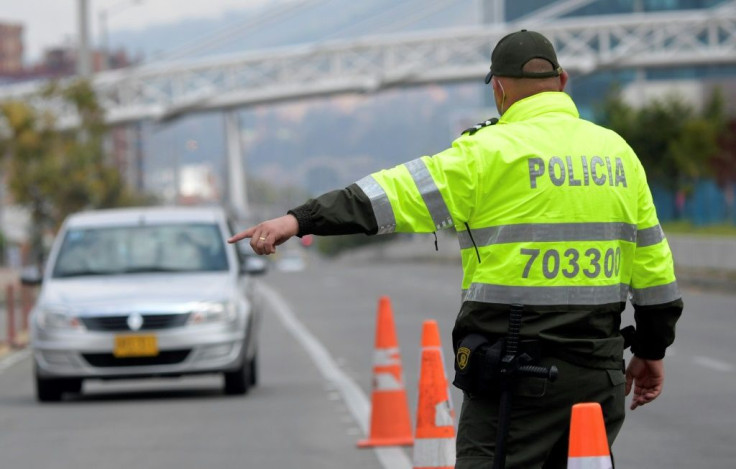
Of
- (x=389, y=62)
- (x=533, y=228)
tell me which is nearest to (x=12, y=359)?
(x=533, y=228)

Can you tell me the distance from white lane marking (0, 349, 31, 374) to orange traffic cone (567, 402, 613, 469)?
1466 cm

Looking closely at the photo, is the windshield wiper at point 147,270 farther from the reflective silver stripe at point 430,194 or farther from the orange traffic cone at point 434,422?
the reflective silver stripe at point 430,194

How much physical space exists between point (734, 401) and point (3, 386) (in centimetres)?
A: 704

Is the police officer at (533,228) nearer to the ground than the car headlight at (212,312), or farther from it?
farther from it

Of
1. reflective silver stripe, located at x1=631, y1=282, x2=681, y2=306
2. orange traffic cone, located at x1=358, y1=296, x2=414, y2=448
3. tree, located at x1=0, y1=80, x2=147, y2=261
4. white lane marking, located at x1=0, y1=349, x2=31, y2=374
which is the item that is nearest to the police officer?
reflective silver stripe, located at x1=631, y1=282, x2=681, y2=306

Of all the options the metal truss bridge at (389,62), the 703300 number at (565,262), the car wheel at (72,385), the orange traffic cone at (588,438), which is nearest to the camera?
the orange traffic cone at (588,438)

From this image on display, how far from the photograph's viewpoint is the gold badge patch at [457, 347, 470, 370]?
16.8ft

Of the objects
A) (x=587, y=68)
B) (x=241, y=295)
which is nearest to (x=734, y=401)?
(x=241, y=295)

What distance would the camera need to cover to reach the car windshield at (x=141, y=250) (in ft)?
50.5

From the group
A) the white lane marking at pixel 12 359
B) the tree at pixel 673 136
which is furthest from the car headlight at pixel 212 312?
the tree at pixel 673 136

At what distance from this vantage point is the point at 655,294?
5383 millimetres

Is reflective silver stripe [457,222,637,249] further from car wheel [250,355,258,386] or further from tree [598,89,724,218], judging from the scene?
tree [598,89,724,218]

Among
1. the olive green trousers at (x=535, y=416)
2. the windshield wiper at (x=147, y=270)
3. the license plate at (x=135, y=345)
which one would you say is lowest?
the license plate at (x=135, y=345)

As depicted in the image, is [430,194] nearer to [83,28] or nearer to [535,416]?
[535,416]
